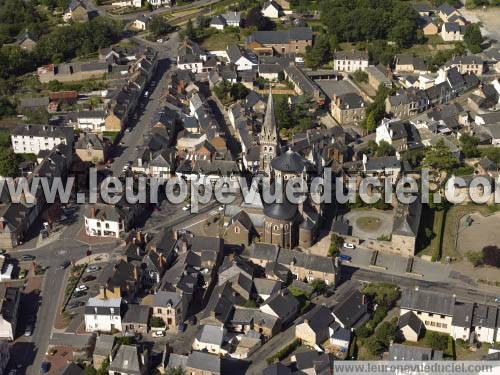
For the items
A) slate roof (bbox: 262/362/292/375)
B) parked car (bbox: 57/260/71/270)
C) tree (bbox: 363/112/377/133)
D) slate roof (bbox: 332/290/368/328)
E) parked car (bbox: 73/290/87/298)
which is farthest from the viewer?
A: tree (bbox: 363/112/377/133)

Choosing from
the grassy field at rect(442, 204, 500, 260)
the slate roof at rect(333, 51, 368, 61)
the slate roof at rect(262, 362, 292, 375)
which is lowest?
the grassy field at rect(442, 204, 500, 260)

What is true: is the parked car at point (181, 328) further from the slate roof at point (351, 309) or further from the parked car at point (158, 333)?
the slate roof at point (351, 309)

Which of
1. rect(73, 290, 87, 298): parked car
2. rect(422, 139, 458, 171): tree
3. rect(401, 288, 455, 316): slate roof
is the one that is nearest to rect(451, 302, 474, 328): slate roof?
rect(401, 288, 455, 316): slate roof

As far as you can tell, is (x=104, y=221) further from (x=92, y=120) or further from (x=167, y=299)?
(x=92, y=120)

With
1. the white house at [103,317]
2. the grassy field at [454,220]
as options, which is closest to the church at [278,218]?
the grassy field at [454,220]

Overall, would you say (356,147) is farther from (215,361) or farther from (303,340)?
(215,361)

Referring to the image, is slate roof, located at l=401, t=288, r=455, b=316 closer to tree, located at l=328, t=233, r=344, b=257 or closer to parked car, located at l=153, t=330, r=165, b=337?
tree, located at l=328, t=233, r=344, b=257

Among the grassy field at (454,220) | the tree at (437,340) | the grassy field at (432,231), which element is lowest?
the grassy field at (454,220)

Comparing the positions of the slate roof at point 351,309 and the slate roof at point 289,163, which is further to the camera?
the slate roof at point 289,163
